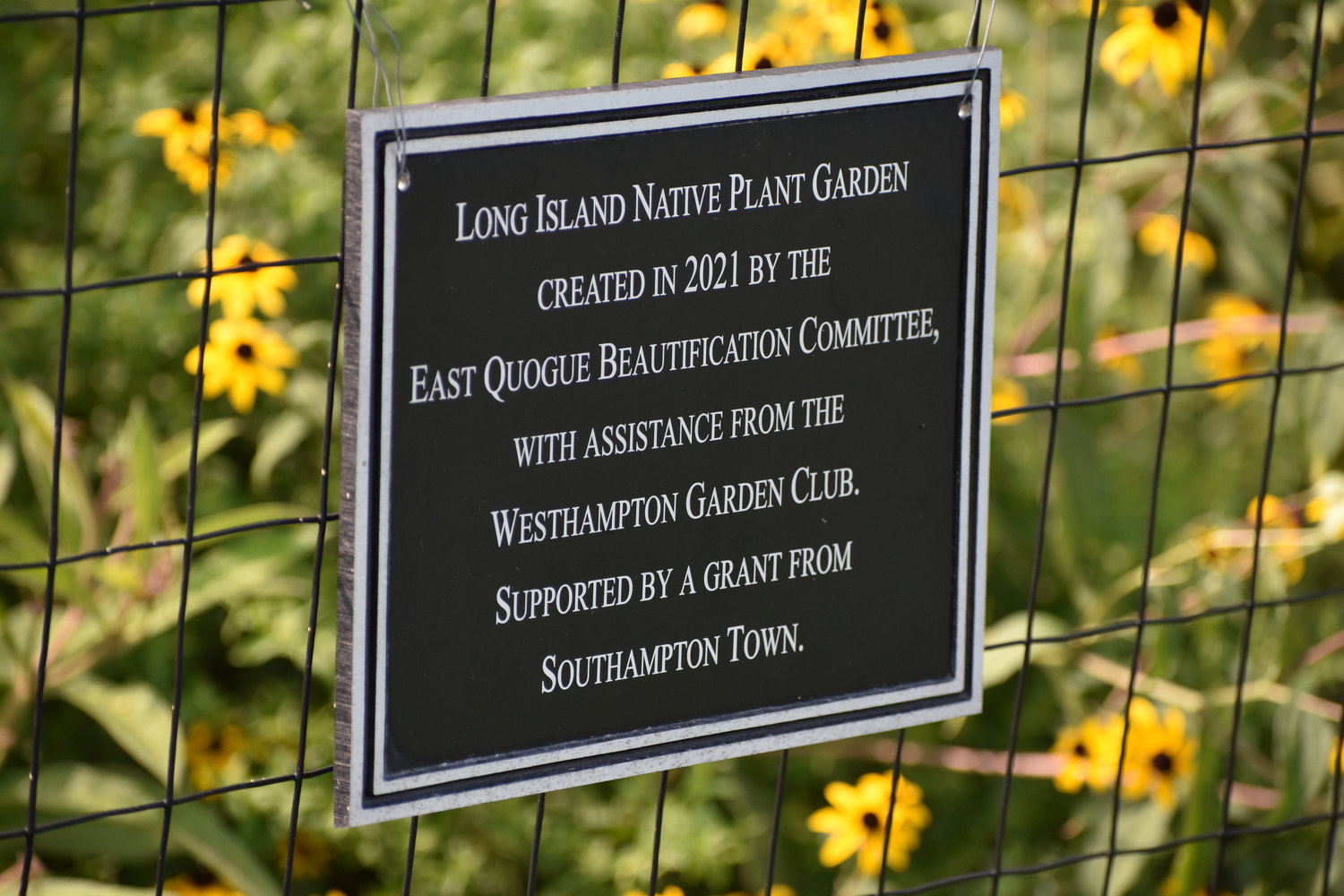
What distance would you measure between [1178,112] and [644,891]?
141 cm

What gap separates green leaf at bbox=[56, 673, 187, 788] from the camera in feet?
5.06

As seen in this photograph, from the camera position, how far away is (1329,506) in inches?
71.3

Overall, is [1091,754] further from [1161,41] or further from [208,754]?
[208,754]

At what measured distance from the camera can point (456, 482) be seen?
3.43 feet

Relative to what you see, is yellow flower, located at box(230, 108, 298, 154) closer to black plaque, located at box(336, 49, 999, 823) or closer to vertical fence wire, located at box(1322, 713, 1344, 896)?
black plaque, located at box(336, 49, 999, 823)

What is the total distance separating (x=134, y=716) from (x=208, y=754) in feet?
0.83

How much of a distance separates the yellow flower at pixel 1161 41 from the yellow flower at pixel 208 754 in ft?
4.60

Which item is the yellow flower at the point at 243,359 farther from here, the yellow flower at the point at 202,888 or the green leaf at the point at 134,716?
the yellow flower at the point at 202,888

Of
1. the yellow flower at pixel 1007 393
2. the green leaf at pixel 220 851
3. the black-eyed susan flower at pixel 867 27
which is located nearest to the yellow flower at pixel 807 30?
the black-eyed susan flower at pixel 867 27

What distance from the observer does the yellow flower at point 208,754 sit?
1.80 meters

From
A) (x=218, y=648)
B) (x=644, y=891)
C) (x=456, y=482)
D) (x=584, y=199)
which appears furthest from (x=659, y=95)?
(x=218, y=648)

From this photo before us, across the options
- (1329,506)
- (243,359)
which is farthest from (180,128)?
(1329,506)

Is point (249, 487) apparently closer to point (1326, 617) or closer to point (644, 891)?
point (644, 891)

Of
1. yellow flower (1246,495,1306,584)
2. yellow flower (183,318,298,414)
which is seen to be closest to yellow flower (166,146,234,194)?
yellow flower (183,318,298,414)
